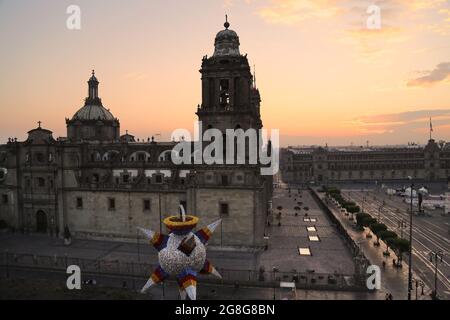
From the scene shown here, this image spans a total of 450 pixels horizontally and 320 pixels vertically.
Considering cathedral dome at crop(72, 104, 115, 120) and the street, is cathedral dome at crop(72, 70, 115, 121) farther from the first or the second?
the street

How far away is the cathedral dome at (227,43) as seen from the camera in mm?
49281

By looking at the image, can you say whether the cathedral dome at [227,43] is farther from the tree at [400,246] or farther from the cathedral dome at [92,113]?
the cathedral dome at [92,113]

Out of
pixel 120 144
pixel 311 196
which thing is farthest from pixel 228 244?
pixel 311 196

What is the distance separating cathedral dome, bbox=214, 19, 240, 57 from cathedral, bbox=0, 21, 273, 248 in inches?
4.7

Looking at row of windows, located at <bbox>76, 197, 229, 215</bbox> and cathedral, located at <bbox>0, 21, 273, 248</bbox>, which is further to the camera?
row of windows, located at <bbox>76, 197, 229, 215</bbox>

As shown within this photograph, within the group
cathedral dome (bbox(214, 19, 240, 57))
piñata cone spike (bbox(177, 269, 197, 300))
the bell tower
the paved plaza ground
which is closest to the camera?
piñata cone spike (bbox(177, 269, 197, 300))

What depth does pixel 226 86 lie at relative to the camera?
49969mm

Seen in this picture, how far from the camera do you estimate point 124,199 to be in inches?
2192

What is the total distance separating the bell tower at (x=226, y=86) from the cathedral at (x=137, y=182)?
124mm

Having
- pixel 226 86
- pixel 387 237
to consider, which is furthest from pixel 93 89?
pixel 387 237

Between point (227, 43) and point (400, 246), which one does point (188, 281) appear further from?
point (227, 43)

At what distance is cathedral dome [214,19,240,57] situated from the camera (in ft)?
162

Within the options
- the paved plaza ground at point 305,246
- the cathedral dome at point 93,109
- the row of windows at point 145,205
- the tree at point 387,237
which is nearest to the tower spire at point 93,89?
the cathedral dome at point 93,109

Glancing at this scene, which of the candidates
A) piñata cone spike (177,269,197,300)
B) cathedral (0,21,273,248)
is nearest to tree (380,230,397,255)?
cathedral (0,21,273,248)
